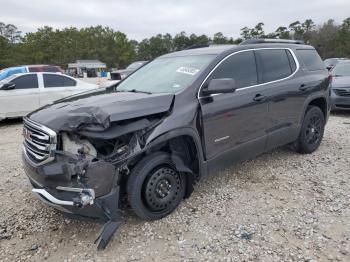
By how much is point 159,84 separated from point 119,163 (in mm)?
1431

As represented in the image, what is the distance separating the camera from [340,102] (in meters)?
9.45

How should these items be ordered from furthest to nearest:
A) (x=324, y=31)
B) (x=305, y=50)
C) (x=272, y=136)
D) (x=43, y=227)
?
(x=324, y=31)
(x=305, y=50)
(x=272, y=136)
(x=43, y=227)

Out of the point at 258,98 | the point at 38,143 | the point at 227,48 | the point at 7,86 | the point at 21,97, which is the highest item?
the point at 227,48

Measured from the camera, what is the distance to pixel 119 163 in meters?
3.06

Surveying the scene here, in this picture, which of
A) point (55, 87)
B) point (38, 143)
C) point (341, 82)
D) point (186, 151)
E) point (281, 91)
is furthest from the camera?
point (55, 87)

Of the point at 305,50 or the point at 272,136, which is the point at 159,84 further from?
the point at 305,50

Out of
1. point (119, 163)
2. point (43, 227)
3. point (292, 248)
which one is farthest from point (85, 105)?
point (292, 248)

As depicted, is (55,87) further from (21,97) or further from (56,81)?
(21,97)

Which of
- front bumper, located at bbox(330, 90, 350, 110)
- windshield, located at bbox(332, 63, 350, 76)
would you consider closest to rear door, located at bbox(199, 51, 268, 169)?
front bumper, located at bbox(330, 90, 350, 110)

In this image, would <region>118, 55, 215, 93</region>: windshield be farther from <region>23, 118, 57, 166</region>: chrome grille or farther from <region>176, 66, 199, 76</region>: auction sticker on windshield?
<region>23, 118, 57, 166</region>: chrome grille

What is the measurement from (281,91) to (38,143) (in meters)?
3.40

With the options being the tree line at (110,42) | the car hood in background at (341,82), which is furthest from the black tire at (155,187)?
the tree line at (110,42)

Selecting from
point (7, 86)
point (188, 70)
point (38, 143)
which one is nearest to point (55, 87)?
point (7, 86)

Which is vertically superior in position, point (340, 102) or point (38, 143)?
point (38, 143)
